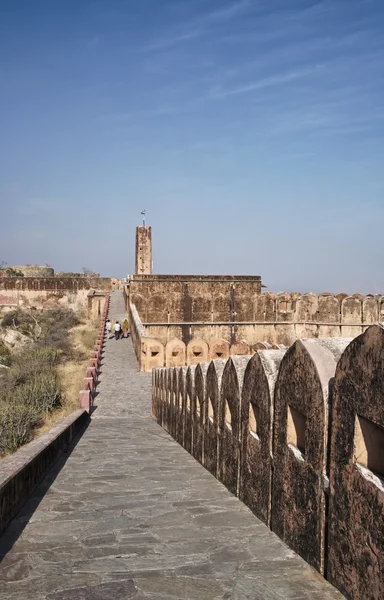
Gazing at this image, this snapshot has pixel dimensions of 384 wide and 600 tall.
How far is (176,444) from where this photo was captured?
28.0ft

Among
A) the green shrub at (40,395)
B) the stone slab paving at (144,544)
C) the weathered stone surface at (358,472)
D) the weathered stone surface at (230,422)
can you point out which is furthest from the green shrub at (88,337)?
the weathered stone surface at (358,472)

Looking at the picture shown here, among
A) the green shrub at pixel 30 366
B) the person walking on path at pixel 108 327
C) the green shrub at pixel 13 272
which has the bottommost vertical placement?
the green shrub at pixel 30 366

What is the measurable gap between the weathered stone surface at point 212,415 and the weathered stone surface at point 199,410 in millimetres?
199

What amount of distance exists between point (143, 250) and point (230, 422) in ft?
117

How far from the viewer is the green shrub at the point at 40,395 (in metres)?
14.9

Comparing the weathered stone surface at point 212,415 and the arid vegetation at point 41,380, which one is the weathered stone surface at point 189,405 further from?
the arid vegetation at point 41,380

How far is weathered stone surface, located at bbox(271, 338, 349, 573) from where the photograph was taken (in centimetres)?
303

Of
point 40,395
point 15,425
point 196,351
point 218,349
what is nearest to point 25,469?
point 15,425

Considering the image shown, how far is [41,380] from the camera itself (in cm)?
1641

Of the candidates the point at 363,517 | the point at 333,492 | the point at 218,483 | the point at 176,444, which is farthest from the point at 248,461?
the point at 176,444

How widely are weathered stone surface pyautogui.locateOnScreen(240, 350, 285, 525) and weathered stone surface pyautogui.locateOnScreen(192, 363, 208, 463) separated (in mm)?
1752

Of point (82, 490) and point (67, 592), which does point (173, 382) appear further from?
point (67, 592)

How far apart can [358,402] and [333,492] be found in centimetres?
52

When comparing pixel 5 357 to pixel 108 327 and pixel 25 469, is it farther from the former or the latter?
pixel 25 469
